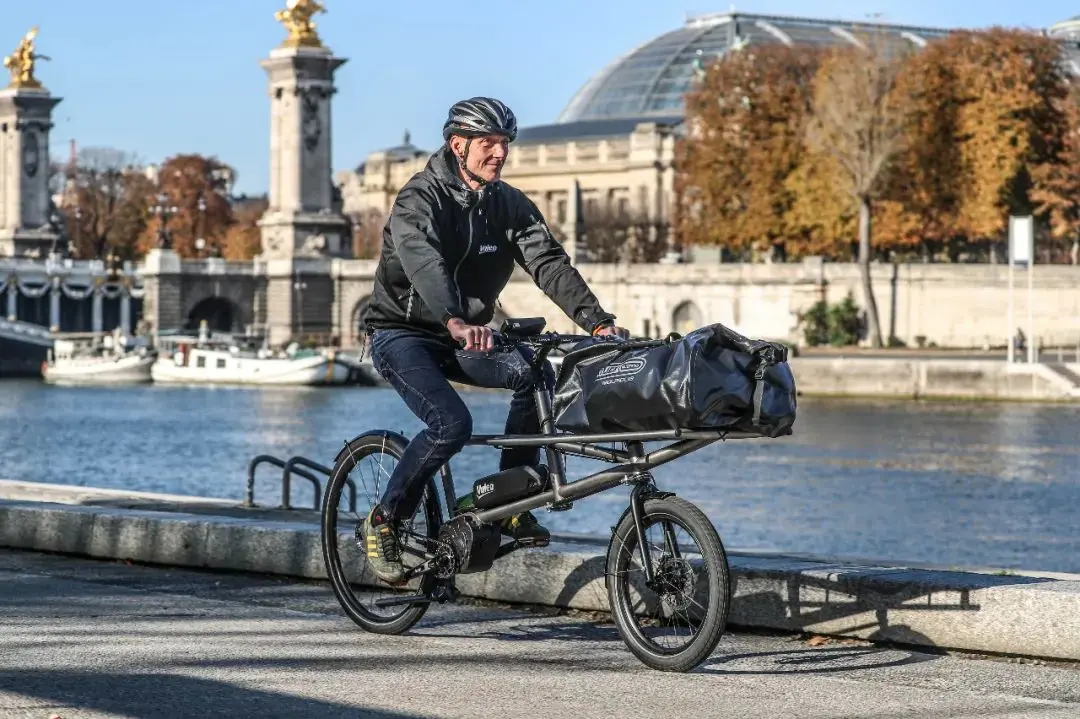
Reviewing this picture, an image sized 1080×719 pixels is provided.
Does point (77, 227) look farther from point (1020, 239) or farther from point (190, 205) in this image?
point (1020, 239)

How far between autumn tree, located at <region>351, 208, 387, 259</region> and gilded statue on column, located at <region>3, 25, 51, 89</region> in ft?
60.1

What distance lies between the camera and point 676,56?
13675 cm

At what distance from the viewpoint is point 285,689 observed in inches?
262

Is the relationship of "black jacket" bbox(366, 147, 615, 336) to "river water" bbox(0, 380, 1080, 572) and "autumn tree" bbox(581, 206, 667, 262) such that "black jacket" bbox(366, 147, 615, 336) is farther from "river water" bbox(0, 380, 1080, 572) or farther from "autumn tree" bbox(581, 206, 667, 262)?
"autumn tree" bbox(581, 206, 667, 262)

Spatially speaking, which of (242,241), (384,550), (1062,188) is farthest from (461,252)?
(242,241)

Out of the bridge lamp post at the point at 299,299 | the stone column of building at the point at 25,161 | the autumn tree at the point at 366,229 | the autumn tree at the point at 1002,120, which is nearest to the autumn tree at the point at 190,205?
the autumn tree at the point at 366,229

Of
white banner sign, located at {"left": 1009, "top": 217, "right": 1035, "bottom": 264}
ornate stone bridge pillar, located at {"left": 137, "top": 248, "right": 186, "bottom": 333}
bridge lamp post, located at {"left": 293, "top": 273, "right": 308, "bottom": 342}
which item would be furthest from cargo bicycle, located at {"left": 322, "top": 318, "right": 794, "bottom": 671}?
ornate stone bridge pillar, located at {"left": 137, "top": 248, "right": 186, "bottom": 333}

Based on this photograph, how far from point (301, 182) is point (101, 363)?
11.7 meters

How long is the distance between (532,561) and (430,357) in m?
1.21

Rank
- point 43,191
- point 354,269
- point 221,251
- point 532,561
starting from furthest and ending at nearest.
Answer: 1. point 221,251
2. point 43,191
3. point 354,269
4. point 532,561

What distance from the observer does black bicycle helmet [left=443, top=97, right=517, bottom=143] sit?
771 cm

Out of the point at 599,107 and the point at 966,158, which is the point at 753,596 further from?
the point at 599,107

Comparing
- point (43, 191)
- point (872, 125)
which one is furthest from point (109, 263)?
point (872, 125)

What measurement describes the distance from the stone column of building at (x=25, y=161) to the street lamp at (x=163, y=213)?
216 inches
